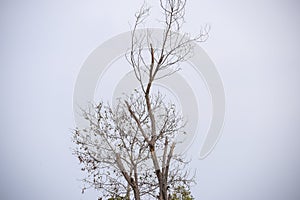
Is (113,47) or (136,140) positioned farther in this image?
(113,47)

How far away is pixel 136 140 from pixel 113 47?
94.6 inches

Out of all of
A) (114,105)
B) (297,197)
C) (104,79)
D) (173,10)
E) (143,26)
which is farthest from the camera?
(297,197)

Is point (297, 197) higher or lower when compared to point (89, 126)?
higher

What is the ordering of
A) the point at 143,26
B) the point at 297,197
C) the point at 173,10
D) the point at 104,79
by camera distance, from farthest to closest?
the point at 297,197 → the point at 104,79 → the point at 143,26 → the point at 173,10

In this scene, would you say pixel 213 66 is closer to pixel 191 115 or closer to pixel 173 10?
pixel 191 115

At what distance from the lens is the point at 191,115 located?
20.9 ft

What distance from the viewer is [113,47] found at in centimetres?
715

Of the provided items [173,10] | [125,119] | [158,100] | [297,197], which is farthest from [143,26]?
[297,197]

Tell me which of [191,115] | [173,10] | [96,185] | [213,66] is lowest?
[96,185]

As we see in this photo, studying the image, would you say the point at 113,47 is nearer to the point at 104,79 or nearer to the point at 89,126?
the point at 104,79

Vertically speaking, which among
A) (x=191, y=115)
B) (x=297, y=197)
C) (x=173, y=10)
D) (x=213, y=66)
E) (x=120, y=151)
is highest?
(x=297, y=197)

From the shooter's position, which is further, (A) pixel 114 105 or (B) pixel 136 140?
(A) pixel 114 105

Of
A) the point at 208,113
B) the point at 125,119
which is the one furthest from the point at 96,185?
the point at 208,113

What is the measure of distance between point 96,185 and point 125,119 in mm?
1242
